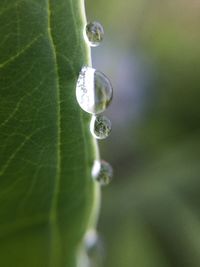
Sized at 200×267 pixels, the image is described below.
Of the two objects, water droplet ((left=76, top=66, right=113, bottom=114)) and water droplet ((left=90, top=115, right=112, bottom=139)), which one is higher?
water droplet ((left=76, top=66, right=113, bottom=114))

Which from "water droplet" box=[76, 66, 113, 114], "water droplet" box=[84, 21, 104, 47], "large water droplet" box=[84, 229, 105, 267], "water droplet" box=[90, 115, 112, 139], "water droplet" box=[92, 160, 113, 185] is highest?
"water droplet" box=[84, 21, 104, 47]

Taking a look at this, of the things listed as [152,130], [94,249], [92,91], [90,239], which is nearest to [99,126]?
[92,91]

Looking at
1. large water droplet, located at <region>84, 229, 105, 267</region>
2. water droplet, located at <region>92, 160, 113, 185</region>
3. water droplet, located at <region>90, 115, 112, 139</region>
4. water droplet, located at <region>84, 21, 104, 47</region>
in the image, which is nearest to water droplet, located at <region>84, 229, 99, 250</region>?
large water droplet, located at <region>84, 229, 105, 267</region>

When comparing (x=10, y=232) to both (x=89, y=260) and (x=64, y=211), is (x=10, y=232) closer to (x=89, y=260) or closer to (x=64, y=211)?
(x=64, y=211)

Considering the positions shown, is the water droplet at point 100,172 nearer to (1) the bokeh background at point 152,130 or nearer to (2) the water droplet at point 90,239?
(2) the water droplet at point 90,239

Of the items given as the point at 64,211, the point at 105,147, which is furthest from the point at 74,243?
the point at 105,147

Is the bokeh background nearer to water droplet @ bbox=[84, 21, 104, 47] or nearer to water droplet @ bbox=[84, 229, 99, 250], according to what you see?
water droplet @ bbox=[84, 229, 99, 250]

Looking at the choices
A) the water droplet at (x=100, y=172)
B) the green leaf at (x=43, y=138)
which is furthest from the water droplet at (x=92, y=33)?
the water droplet at (x=100, y=172)

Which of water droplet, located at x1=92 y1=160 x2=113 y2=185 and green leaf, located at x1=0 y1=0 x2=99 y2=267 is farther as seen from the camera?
water droplet, located at x1=92 y1=160 x2=113 y2=185
